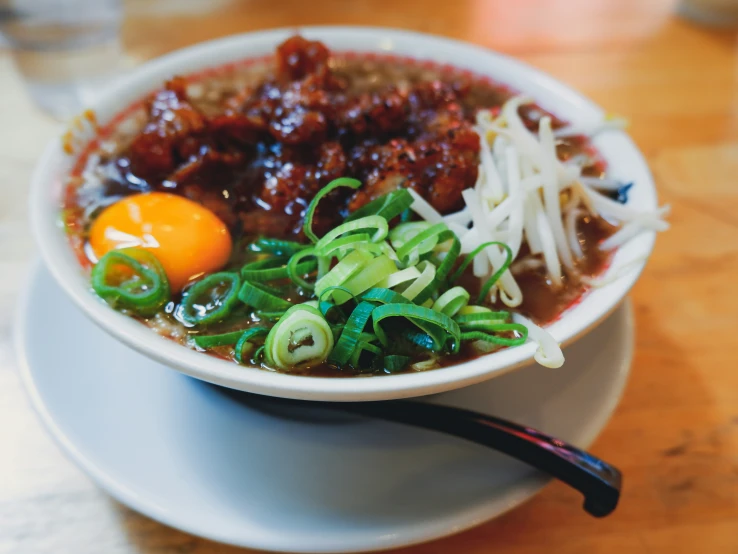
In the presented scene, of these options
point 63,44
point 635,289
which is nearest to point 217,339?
point 635,289

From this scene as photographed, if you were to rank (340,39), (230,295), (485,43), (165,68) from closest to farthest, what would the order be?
1. (230,295)
2. (165,68)
3. (340,39)
4. (485,43)

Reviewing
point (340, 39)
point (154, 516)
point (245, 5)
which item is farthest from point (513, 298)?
point (245, 5)

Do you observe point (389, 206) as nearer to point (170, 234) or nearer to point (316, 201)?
point (316, 201)

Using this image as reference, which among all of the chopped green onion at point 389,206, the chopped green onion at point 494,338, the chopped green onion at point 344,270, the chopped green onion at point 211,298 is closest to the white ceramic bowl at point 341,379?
the chopped green onion at point 494,338

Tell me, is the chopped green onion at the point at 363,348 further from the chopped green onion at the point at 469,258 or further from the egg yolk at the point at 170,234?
the egg yolk at the point at 170,234

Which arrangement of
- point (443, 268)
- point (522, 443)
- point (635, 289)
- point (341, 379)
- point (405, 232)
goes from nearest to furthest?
point (341, 379) → point (522, 443) → point (443, 268) → point (405, 232) → point (635, 289)

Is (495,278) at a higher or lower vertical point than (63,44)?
lower

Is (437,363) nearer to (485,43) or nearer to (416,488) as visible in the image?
(416,488)

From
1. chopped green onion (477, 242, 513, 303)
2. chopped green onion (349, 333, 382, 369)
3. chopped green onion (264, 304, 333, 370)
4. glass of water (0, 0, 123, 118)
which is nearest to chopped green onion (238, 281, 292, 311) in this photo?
chopped green onion (264, 304, 333, 370)
